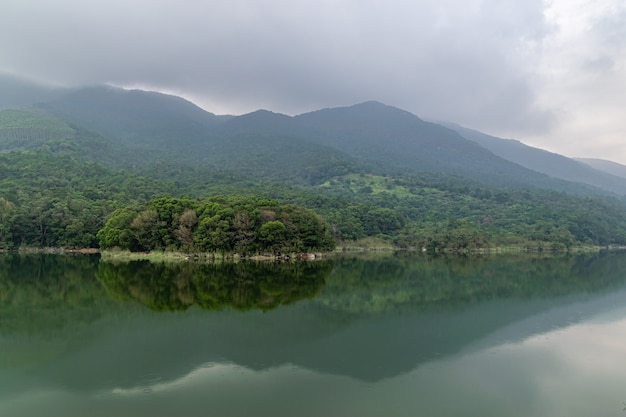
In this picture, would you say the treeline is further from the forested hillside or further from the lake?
the lake

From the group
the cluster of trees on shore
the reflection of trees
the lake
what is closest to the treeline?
the cluster of trees on shore

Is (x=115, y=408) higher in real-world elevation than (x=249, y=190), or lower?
lower

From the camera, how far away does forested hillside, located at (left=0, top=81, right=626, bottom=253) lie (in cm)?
5031

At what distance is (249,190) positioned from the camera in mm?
87500

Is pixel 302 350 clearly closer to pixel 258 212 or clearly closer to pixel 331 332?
pixel 331 332

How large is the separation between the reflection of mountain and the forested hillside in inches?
940

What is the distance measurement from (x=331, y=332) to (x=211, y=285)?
12.7 m

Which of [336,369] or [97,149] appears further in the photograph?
[97,149]

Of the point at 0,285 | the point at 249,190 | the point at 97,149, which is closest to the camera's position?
the point at 0,285

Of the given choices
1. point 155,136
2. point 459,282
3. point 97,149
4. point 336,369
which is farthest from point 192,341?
point 155,136

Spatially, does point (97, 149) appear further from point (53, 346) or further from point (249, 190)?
point (53, 346)

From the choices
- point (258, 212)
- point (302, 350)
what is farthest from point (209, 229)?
point (302, 350)

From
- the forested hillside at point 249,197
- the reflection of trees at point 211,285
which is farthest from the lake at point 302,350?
the forested hillside at point 249,197

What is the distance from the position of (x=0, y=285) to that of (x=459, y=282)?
92.7 ft
